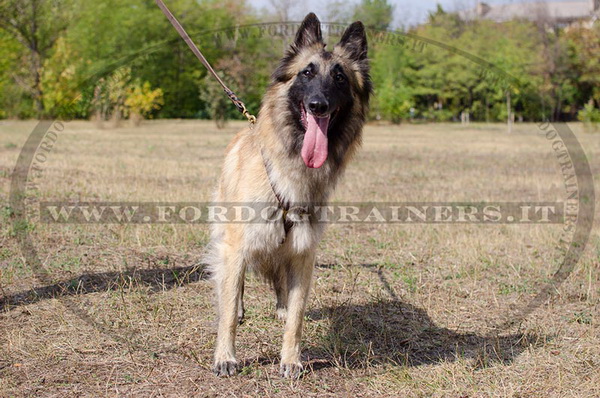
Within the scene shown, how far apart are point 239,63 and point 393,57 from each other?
56.6 ft

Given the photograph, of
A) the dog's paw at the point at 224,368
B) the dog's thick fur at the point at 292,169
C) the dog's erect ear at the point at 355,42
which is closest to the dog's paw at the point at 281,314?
the dog's thick fur at the point at 292,169

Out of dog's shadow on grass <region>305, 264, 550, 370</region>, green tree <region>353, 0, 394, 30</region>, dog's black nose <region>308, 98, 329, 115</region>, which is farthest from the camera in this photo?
green tree <region>353, 0, 394, 30</region>

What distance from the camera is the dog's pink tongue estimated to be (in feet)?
12.1

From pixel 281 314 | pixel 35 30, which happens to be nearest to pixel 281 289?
pixel 281 314

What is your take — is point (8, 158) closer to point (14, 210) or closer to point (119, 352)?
point (14, 210)

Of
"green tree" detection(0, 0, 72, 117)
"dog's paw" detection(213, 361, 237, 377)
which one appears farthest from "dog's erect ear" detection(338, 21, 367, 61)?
"green tree" detection(0, 0, 72, 117)

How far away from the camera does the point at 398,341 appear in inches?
175

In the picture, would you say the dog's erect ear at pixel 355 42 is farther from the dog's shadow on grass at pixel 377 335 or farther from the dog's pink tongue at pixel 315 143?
the dog's shadow on grass at pixel 377 335

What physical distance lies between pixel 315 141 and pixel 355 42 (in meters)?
0.91

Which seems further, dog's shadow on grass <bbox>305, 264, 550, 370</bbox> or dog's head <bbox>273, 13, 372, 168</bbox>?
dog's shadow on grass <bbox>305, 264, 550, 370</bbox>

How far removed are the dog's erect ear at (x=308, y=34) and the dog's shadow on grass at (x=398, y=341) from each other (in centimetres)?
224

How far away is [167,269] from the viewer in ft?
19.0

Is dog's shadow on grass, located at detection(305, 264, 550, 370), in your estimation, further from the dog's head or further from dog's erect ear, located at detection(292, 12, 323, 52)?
dog's erect ear, located at detection(292, 12, 323, 52)

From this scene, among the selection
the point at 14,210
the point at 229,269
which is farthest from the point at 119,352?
the point at 14,210
